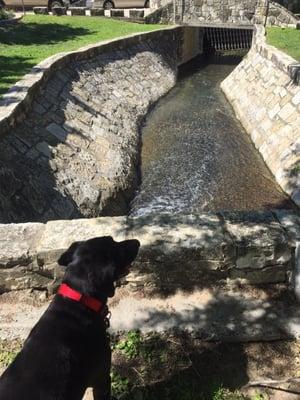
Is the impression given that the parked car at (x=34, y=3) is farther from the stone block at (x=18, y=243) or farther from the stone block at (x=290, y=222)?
the stone block at (x=290, y=222)

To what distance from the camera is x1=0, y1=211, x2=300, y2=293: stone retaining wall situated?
509 centimetres

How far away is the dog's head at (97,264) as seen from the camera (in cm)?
368

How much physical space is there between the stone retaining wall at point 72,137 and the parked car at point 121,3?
1595 cm

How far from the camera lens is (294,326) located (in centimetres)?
492

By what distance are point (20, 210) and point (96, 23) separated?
2022 centimetres

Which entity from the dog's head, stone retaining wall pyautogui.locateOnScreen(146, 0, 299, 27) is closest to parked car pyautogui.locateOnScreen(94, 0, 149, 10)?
stone retaining wall pyautogui.locateOnScreen(146, 0, 299, 27)

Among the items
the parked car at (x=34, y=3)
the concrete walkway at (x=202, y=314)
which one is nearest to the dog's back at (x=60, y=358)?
the concrete walkway at (x=202, y=314)

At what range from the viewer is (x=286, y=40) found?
20578mm

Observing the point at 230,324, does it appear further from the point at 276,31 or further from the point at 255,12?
the point at 255,12

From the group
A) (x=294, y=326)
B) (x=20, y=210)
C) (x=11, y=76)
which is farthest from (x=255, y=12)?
(x=294, y=326)

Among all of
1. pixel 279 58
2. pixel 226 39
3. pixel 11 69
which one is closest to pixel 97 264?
pixel 11 69

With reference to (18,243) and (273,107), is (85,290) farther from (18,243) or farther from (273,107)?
(273,107)

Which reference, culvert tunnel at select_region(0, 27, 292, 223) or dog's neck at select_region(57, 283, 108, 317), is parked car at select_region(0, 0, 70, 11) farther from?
dog's neck at select_region(57, 283, 108, 317)

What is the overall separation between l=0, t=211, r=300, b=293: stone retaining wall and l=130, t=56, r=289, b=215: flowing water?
5.46 meters
